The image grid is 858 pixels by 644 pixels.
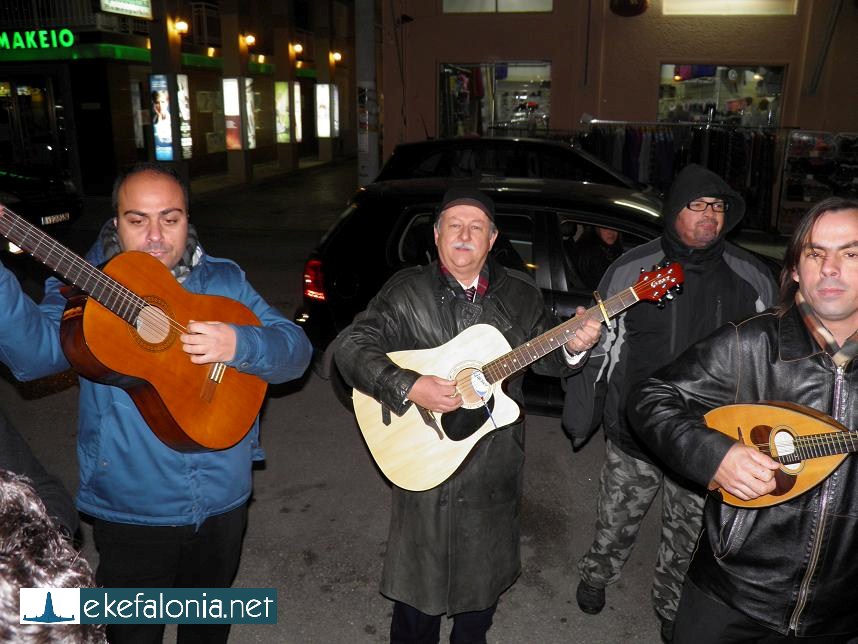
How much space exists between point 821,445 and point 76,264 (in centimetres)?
223

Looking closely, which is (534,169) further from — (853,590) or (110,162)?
(110,162)

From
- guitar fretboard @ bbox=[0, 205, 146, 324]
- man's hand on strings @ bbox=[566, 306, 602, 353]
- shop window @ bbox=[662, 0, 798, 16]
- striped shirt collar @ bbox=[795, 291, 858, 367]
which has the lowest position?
man's hand on strings @ bbox=[566, 306, 602, 353]

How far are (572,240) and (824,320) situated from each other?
2861 mm

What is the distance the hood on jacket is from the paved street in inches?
73.1

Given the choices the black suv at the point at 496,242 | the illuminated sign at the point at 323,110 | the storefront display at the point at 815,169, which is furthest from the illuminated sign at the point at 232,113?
the black suv at the point at 496,242

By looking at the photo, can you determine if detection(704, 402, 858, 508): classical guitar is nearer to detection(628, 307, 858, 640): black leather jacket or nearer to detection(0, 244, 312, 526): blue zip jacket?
detection(628, 307, 858, 640): black leather jacket

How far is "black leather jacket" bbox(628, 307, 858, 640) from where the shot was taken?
2.04 m

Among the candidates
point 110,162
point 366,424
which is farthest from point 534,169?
point 110,162

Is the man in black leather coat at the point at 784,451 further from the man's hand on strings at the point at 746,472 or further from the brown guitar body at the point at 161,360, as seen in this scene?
the brown guitar body at the point at 161,360

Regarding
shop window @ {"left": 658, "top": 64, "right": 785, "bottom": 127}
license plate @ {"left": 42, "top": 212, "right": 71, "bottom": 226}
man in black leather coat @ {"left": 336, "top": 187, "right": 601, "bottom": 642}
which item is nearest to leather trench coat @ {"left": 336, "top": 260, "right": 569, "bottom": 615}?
man in black leather coat @ {"left": 336, "top": 187, "right": 601, "bottom": 642}

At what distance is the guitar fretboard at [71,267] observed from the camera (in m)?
2.07

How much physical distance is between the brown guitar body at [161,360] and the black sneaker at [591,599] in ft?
6.28

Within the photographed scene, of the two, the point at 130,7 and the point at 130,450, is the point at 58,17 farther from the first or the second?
the point at 130,450

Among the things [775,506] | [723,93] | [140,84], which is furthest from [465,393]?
[140,84]
